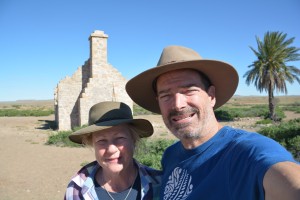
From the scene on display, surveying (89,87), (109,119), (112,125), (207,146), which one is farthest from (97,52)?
(207,146)

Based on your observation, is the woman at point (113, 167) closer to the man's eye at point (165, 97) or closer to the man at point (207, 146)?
the man at point (207, 146)

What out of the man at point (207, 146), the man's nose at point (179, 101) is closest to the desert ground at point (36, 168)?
the man at point (207, 146)

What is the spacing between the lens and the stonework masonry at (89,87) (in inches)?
750

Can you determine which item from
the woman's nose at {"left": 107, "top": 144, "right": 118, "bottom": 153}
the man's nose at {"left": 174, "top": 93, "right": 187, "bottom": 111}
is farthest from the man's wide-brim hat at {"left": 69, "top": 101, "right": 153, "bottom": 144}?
the man's nose at {"left": 174, "top": 93, "right": 187, "bottom": 111}

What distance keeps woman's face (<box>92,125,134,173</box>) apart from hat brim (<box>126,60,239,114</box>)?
0.38 m

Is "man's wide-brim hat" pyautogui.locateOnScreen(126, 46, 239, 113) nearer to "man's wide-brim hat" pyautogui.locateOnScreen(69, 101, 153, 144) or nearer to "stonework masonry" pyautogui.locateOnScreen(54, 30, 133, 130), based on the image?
"man's wide-brim hat" pyautogui.locateOnScreen(69, 101, 153, 144)

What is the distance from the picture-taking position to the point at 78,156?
11898 millimetres

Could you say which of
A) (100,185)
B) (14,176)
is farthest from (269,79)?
(100,185)

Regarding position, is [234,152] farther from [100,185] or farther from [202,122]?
[100,185]

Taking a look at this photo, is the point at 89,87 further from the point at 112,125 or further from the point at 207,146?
the point at 207,146

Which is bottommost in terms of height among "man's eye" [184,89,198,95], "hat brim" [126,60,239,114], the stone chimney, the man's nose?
the man's nose

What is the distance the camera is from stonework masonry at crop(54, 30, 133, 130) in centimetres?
1906

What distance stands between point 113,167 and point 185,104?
3.00ft

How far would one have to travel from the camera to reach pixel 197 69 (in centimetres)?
216
